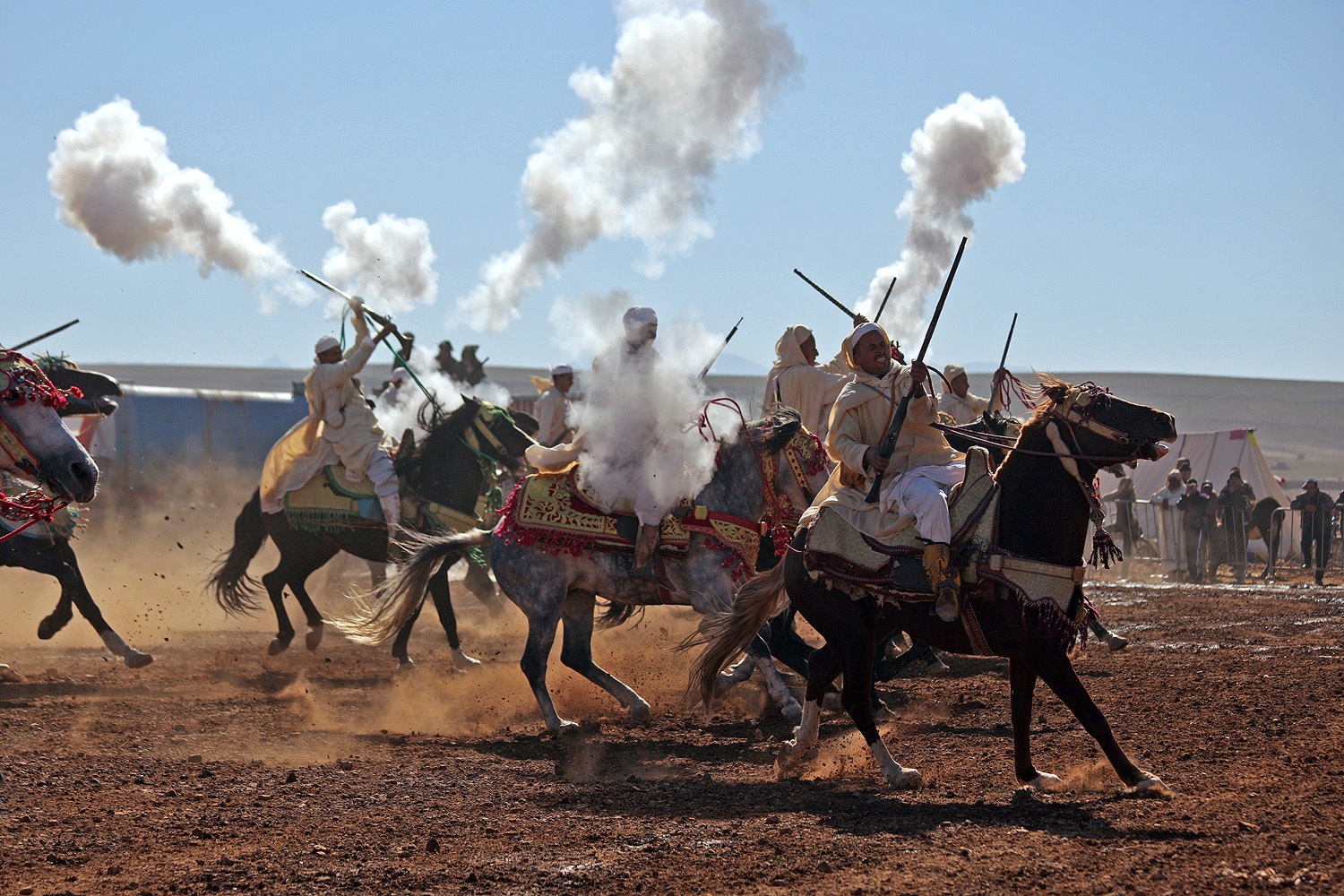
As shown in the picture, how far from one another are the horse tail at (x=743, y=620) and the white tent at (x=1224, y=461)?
888 inches

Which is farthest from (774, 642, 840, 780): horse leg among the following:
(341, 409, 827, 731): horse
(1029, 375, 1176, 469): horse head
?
(1029, 375, 1176, 469): horse head

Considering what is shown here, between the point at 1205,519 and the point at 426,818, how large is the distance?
64.2 ft

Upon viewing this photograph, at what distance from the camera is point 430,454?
13508 millimetres

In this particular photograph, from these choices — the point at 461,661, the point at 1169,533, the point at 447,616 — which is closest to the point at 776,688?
the point at 461,661

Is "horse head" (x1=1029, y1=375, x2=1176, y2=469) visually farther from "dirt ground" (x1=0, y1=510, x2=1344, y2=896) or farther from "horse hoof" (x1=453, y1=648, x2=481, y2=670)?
"horse hoof" (x1=453, y1=648, x2=481, y2=670)

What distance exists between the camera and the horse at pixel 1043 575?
253 inches

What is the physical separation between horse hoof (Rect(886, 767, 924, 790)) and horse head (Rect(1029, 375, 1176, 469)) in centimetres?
185

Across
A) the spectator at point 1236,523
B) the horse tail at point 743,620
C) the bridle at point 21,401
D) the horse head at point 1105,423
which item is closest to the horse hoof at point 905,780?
the horse tail at point 743,620

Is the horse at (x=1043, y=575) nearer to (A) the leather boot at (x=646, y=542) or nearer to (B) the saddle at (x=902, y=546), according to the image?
(B) the saddle at (x=902, y=546)

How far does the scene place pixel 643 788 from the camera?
7.18 m

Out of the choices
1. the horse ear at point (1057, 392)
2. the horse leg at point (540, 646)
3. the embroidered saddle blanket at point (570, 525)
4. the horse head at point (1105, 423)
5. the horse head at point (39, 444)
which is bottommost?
the horse leg at point (540, 646)

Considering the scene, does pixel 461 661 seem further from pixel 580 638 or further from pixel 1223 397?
pixel 1223 397

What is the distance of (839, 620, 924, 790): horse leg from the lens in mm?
6918

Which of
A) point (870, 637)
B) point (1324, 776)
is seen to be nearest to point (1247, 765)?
point (1324, 776)
